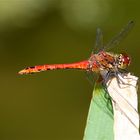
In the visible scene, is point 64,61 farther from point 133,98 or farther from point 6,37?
point 133,98

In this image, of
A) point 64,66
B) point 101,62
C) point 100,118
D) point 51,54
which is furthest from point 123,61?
point 51,54

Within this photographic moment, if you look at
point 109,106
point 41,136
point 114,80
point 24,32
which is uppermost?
point 24,32

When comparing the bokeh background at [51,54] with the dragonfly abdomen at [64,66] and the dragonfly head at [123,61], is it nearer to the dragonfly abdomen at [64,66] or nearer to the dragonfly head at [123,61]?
the dragonfly abdomen at [64,66]

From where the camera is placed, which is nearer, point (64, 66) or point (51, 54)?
point (64, 66)

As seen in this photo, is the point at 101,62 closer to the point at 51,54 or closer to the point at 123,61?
the point at 123,61

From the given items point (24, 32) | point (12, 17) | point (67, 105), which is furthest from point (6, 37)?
point (67, 105)

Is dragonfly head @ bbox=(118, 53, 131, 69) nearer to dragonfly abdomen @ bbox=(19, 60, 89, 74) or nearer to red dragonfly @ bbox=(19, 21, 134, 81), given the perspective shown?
red dragonfly @ bbox=(19, 21, 134, 81)
